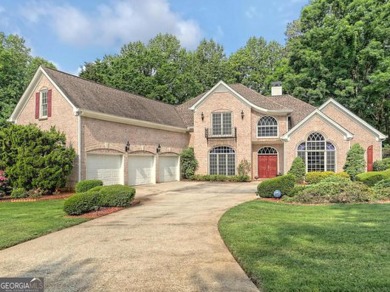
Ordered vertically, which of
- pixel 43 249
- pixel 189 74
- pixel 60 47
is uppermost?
pixel 189 74

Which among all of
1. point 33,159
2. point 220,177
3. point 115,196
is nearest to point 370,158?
point 220,177

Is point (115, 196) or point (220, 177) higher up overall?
point (115, 196)

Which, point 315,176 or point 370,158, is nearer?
point 315,176

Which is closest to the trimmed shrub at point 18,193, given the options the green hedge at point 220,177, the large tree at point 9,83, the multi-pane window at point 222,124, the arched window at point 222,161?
the green hedge at point 220,177

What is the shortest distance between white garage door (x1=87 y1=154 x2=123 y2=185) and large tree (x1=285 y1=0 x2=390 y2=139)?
21768 mm

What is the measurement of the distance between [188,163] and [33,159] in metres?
13.3

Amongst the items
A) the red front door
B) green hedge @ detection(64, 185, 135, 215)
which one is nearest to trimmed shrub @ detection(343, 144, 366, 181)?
the red front door

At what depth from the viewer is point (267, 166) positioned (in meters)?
26.6

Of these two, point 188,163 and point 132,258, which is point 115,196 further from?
point 188,163

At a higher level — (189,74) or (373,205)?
(189,74)

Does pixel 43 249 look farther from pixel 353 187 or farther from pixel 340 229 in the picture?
pixel 353 187

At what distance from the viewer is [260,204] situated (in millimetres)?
12219

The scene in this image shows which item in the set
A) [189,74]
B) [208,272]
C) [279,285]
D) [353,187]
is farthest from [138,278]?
[189,74]

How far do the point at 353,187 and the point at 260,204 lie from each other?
439 centimetres
